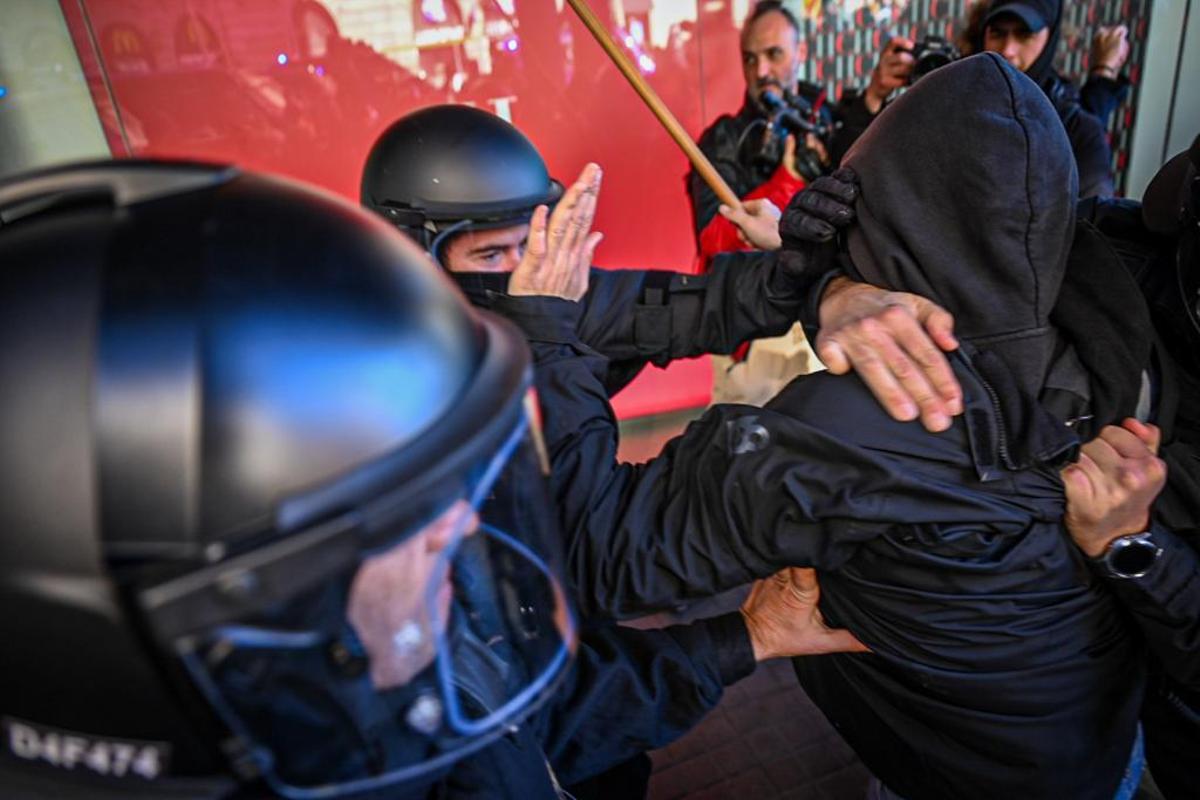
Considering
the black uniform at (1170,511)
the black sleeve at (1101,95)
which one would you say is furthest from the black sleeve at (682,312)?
the black sleeve at (1101,95)

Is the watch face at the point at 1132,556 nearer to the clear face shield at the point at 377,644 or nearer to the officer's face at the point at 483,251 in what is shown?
the clear face shield at the point at 377,644

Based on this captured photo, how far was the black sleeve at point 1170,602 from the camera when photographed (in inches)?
40.8

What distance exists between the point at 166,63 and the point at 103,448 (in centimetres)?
318

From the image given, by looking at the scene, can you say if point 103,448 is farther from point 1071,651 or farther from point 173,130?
point 173,130

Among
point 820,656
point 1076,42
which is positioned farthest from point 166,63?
point 1076,42

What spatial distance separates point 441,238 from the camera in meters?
1.90

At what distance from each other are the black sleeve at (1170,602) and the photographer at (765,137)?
6.20 feet

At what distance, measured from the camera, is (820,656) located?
4.94 feet

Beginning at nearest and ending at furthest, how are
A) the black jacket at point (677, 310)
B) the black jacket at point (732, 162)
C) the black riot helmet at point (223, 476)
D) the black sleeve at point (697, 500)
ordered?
1. the black riot helmet at point (223, 476)
2. the black sleeve at point (697, 500)
3. the black jacket at point (677, 310)
4. the black jacket at point (732, 162)

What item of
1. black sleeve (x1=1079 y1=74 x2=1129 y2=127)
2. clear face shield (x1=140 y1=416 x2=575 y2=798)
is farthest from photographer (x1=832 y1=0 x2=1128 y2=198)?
clear face shield (x1=140 y1=416 x2=575 y2=798)

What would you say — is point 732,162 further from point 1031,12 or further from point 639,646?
point 639,646

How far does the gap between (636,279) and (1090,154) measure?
209cm

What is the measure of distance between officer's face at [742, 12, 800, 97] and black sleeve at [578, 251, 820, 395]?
1817 mm

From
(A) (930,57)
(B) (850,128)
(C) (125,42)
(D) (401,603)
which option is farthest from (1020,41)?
(C) (125,42)
